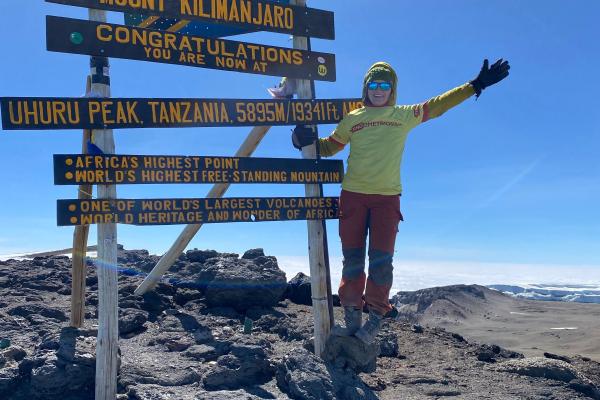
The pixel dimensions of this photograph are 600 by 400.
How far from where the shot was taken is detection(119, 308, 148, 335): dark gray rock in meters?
6.59

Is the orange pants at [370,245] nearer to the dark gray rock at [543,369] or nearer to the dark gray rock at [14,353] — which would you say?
the dark gray rock at [543,369]

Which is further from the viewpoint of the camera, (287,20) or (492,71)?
(287,20)

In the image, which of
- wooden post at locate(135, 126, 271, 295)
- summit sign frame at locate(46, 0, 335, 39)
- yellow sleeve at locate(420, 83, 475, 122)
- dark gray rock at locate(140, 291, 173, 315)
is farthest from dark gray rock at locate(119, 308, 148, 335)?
yellow sleeve at locate(420, 83, 475, 122)

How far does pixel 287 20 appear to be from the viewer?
19.3 feet

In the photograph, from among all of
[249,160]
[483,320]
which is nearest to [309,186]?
[249,160]

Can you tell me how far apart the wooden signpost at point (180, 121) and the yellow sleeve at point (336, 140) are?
13cm

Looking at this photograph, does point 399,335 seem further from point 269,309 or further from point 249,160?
point 249,160

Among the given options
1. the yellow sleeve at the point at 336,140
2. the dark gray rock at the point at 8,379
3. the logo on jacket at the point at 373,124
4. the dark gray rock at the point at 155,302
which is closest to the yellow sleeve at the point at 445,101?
the logo on jacket at the point at 373,124

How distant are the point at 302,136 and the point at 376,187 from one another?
3.10 ft

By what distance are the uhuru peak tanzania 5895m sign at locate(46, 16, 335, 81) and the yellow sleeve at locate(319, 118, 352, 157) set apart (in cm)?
60

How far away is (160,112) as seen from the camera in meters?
5.14

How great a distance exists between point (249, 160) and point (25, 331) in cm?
320

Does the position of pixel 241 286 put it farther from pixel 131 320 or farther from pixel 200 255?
pixel 200 255

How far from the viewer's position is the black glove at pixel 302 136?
5.83 metres
